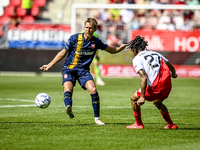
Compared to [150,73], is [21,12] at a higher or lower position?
lower

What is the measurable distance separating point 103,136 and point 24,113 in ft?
11.2

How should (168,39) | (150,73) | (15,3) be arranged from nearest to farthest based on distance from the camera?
(150,73)
(168,39)
(15,3)

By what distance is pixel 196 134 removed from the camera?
6699 millimetres

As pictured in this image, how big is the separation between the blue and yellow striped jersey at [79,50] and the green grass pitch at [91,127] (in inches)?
29.0

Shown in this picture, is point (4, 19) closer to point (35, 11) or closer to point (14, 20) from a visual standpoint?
point (14, 20)

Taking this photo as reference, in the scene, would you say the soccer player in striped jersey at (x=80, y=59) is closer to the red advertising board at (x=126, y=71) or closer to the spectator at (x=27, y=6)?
the red advertising board at (x=126, y=71)

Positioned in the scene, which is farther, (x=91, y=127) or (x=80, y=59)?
(x=80, y=59)

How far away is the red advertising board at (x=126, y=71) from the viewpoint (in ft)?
70.7

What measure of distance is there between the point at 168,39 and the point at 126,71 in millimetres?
2907

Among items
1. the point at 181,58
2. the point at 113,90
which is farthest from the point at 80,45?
the point at 181,58

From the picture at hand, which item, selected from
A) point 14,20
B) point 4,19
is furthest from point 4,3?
point 14,20

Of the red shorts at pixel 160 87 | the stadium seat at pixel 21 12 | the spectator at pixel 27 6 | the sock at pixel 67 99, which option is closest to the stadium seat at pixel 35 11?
the spectator at pixel 27 6

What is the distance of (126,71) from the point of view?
2197cm

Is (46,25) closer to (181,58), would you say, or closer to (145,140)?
(181,58)
